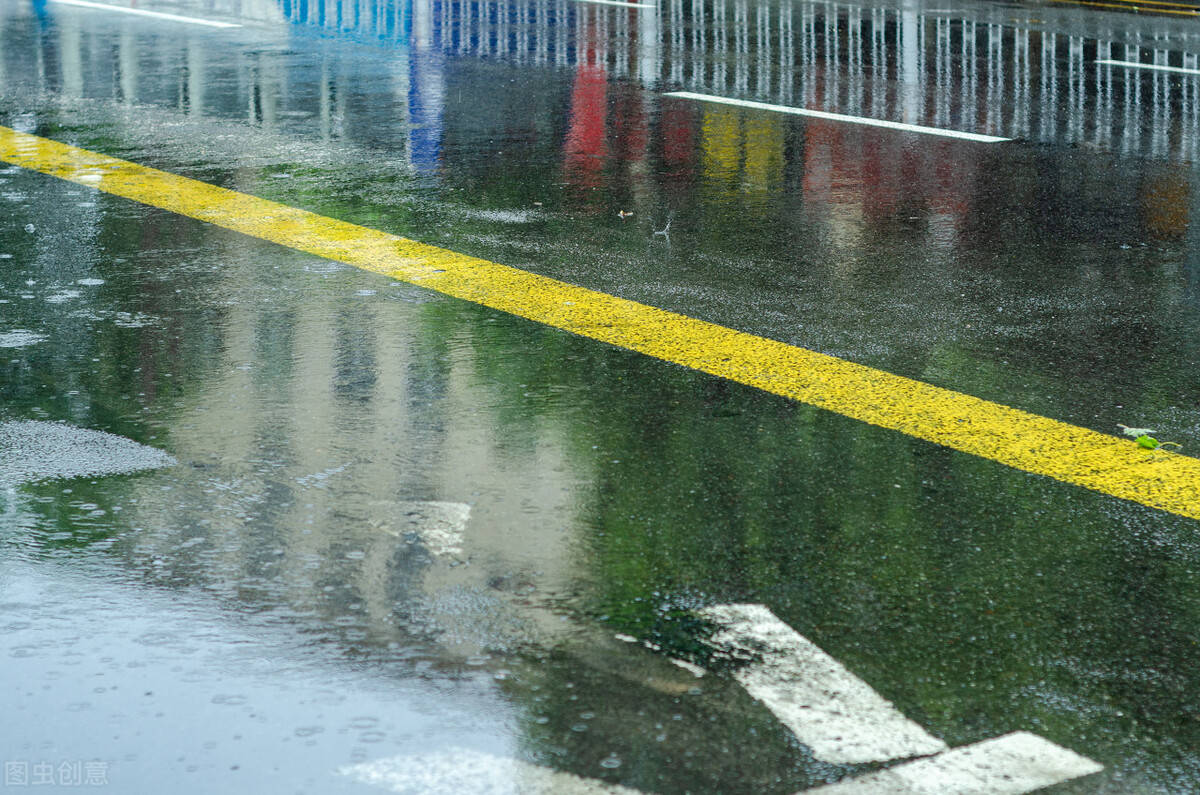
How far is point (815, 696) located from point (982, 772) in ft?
1.38

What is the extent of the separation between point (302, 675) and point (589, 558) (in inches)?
35.4

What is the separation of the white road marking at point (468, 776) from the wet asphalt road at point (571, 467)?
14 millimetres

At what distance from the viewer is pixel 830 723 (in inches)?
132

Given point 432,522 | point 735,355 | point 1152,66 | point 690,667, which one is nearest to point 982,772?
point 690,667

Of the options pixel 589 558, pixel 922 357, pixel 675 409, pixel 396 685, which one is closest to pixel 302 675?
pixel 396 685

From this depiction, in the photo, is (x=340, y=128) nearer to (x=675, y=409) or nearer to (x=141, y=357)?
(x=141, y=357)

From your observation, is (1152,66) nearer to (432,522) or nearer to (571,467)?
(571,467)

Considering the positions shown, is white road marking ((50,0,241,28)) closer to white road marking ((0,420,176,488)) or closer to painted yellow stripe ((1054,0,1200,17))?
painted yellow stripe ((1054,0,1200,17))

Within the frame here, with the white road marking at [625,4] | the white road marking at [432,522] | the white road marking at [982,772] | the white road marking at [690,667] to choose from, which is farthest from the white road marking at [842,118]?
the white road marking at [982,772]

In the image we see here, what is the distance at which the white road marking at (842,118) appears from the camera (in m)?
10.0

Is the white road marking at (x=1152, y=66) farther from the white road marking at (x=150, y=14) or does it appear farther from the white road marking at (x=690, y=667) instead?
the white road marking at (x=690, y=667)

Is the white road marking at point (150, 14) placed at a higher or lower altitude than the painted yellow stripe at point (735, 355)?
higher

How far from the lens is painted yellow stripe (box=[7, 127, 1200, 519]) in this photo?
4.77m

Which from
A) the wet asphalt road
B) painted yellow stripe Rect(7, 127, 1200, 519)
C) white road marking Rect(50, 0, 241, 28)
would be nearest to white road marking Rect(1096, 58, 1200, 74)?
the wet asphalt road
